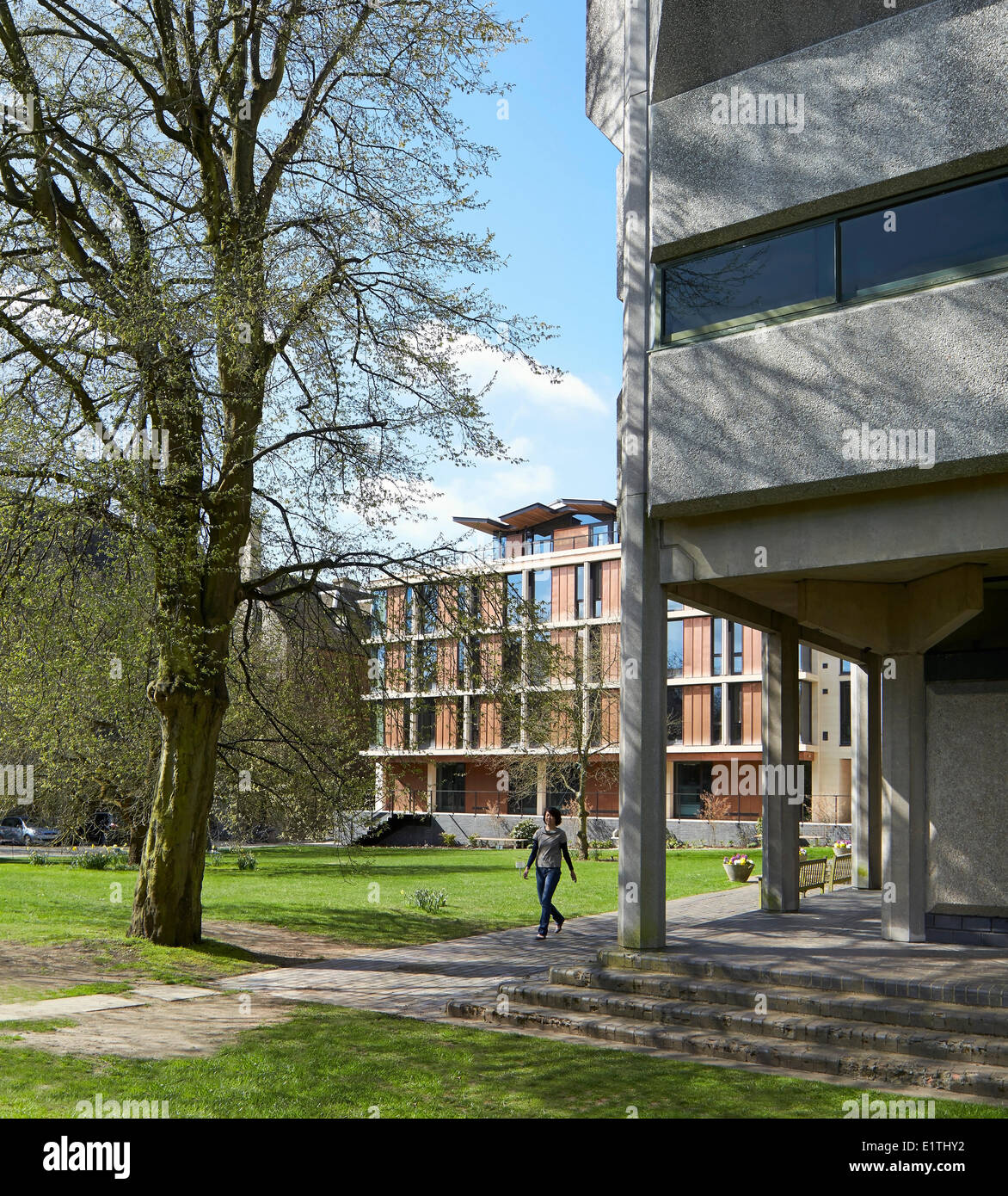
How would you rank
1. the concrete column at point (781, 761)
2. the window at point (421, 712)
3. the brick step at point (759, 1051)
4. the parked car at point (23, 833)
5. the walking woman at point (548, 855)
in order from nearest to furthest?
the brick step at point (759, 1051), the walking woman at point (548, 855), the concrete column at point (781, 761), the window at point (421, 712), the parked car at point (23, 833)

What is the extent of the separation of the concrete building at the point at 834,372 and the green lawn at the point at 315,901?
7049 millimetres

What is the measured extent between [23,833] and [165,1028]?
51299 mm

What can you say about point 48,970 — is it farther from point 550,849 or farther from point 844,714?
point 844,714

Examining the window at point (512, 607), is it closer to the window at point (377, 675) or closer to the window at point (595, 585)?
the window at point (377, 675)

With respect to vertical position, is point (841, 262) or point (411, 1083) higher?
point (841, 262)

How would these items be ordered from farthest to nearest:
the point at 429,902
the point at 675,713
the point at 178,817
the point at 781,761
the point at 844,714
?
the point at 844,714 < the point at 675,713 < the point at 429,902 < the point at 781,761 < the point at 178,817

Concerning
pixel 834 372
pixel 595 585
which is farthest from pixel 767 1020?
pixel 595 585

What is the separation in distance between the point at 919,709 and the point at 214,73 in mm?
12556

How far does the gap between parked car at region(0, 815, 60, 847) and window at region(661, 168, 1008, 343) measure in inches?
2004

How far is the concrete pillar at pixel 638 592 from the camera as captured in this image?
12648 mm

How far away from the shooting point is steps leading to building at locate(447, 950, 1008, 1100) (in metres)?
9.05

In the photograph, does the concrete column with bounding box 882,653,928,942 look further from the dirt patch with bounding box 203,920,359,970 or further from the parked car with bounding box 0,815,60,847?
the parked car with bounding box 0,815,60,847

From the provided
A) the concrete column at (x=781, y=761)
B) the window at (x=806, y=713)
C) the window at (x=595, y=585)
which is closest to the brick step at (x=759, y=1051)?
the concrete column at (x=781, y=761)

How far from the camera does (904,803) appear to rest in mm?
13227
